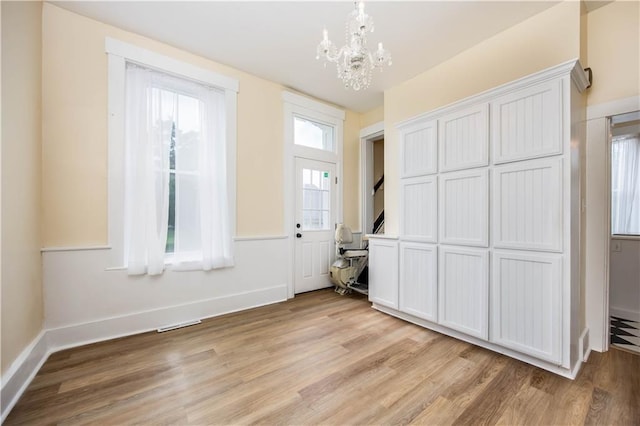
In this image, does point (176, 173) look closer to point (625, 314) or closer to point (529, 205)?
point (529, 205)

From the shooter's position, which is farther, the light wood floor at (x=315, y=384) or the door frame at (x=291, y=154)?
the door frame at (x=291, y=154)

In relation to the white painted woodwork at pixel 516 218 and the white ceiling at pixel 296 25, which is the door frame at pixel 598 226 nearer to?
the white painted woodwork at pixel 516 218

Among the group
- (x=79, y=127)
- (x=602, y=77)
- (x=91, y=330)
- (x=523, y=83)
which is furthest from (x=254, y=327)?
(x=602, y=77)

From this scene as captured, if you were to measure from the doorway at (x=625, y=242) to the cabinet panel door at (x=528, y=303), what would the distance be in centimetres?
110

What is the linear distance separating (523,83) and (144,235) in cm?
364

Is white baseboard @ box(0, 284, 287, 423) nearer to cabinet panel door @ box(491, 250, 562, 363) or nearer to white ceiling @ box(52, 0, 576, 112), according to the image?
cabinet panel door @ box(491, 250, 562, 363)

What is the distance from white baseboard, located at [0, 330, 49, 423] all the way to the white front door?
2.58m

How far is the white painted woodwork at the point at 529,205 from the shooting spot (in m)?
1.86

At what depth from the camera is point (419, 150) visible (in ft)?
9.05

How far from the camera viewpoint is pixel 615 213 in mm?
3322

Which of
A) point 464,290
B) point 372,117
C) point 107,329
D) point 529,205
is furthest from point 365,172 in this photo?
point 107,329

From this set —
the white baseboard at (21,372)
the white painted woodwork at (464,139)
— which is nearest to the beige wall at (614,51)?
the white painted woodwork at (464,139)

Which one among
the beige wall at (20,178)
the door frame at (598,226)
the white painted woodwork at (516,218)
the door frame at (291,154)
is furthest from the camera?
the door frame at (291,154)

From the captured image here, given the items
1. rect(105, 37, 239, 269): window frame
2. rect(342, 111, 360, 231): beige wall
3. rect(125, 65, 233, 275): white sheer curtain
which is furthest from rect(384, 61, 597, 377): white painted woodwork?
rect(105, 37, 239, 269): window frame
